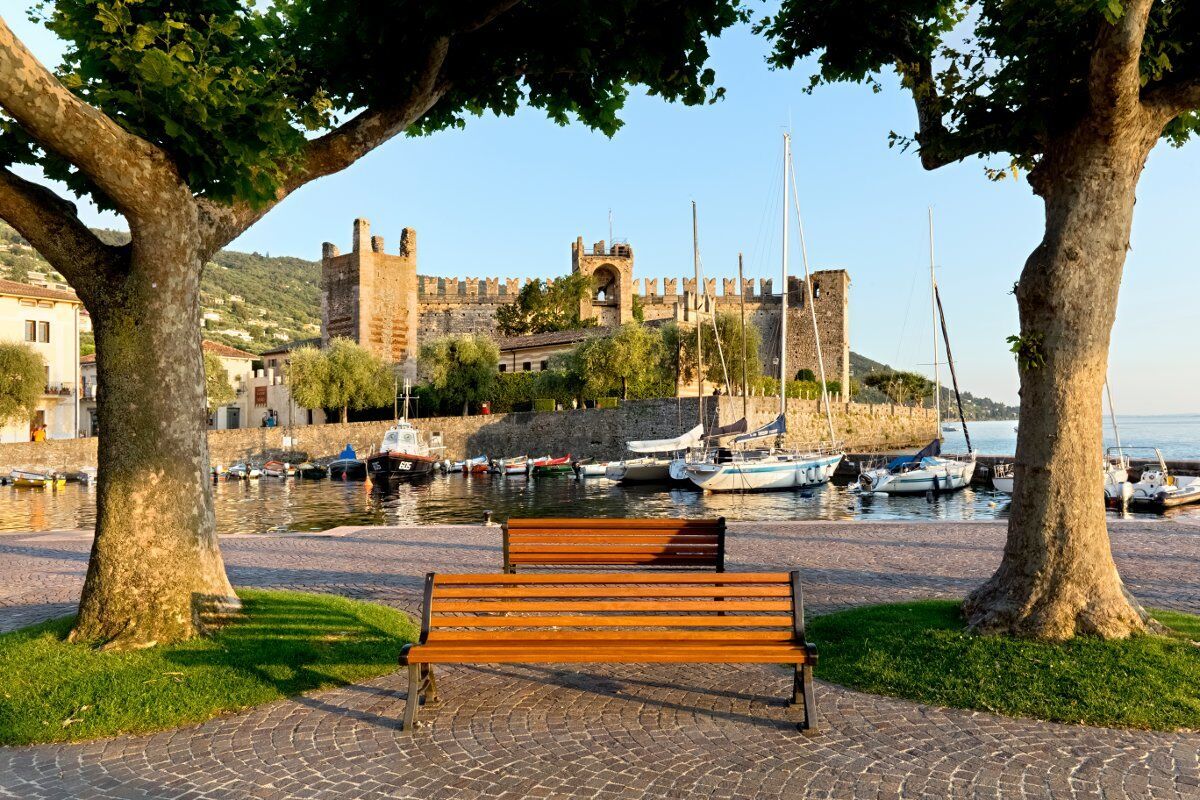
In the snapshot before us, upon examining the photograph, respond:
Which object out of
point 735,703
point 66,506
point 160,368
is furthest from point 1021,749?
point 66,506

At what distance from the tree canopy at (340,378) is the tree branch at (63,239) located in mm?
46817

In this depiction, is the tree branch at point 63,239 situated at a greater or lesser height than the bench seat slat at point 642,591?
greater

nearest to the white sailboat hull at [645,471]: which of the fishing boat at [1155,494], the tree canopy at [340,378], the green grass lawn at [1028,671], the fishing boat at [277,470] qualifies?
the fishing boat at [1155,494]

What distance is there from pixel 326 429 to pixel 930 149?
48594mm

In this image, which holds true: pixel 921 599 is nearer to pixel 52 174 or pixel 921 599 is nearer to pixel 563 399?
pixel 52 174

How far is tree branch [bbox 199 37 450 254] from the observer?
22.3ft

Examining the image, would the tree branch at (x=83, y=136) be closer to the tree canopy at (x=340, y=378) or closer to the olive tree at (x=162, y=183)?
the olive tree at (x=162, y=183)

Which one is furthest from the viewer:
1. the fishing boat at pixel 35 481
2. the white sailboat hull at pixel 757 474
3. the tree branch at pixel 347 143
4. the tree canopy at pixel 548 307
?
the tree canopy at pixel 548 307

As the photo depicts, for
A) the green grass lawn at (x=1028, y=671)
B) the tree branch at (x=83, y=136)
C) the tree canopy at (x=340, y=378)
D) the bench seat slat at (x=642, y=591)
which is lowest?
the green grass lawn at (x=1028, y=671)

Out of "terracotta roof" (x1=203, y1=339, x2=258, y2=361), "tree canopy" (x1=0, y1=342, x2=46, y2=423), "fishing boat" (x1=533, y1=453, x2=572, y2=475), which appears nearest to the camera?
"fishing boat" (x1=533, y1=453, x2=572, y2=475)

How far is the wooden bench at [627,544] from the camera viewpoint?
697 cm

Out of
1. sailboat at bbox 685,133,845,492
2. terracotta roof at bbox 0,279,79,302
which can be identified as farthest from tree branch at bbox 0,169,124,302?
terracotta roof at bbox 0,279,79,302

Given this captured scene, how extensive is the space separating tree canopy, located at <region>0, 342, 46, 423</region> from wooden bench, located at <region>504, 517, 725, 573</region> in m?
49.1

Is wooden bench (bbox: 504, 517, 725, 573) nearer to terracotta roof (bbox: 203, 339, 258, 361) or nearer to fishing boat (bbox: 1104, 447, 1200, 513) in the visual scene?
fishing boat (bbox: 1104, 447, 1200, 513)
